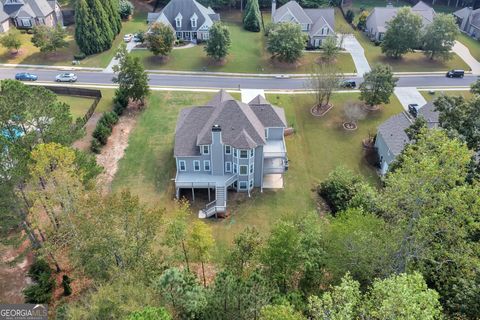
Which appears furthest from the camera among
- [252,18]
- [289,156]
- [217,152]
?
[252,18]

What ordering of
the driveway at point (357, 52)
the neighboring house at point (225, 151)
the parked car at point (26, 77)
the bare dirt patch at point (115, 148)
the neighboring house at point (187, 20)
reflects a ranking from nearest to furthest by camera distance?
the neighboring house at point (225, 151), the bare dirt patch at point (115, 148), the parked car at point (26, 77), the driveway at point (357, 52), the neighboring house at point (187, 20)

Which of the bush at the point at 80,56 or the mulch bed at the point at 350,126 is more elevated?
the bush at the point at 80,56

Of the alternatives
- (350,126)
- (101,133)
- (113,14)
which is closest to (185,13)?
Result: (113,14)

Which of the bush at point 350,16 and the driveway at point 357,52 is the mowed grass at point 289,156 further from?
the bush at point 350,16

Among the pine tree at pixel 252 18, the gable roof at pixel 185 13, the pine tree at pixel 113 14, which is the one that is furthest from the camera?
the pine tree at pixel 252 18

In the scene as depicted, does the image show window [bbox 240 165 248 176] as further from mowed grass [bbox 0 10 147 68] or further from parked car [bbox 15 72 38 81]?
parked car [bbox 15 72 38 81]

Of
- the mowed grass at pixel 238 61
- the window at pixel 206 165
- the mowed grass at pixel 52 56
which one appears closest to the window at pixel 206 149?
the window at pixel 206 165

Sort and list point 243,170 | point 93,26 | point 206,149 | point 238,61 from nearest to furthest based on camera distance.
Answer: point 206,149 → point 243,170 → point 93,26 → point 238,61

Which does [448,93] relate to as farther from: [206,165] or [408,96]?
[206,165]

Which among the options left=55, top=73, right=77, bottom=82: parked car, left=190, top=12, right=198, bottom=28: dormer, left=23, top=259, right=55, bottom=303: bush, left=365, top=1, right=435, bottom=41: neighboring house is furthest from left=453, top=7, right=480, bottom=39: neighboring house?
left=23, top=259, right=55, bottom=303: bush
